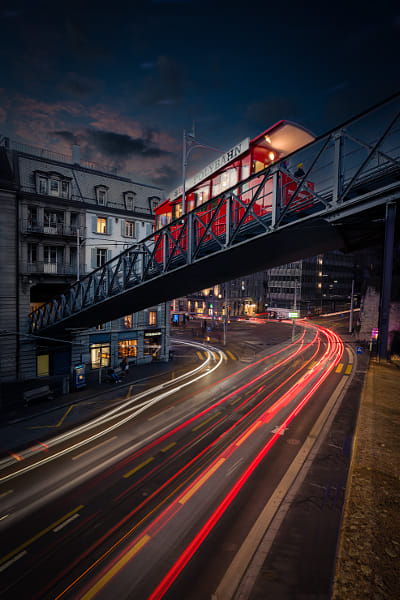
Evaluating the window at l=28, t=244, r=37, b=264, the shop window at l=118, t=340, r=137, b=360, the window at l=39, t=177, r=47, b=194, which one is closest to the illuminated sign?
the window at l=39, t=177, r=47, b=194

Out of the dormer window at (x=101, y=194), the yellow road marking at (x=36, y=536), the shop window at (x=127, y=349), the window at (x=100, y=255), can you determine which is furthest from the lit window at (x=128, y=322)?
the yellow road marking at (x=36, y=536)

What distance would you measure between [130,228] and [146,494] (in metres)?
26.5

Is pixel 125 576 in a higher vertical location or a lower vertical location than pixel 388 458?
lower

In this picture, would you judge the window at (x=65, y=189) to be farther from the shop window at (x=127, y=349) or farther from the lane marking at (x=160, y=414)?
the lane marking at (x=160, y=414)

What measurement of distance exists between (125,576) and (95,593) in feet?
2.44

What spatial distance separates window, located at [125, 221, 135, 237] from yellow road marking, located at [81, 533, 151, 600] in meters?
27.4

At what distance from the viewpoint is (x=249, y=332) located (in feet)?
176

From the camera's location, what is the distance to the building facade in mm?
23844

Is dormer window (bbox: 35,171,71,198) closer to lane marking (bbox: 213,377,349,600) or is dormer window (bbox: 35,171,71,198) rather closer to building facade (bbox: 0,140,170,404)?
building facade (bbox: 0,140,170,404)

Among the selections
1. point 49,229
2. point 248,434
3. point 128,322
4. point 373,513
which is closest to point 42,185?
point 49,229

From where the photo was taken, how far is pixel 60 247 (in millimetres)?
27062

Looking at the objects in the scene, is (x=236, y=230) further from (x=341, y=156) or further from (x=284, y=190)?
(x=341, y=156)

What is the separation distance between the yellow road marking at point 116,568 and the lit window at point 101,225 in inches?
1055

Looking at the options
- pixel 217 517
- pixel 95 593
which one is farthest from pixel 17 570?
pixel 217 517
